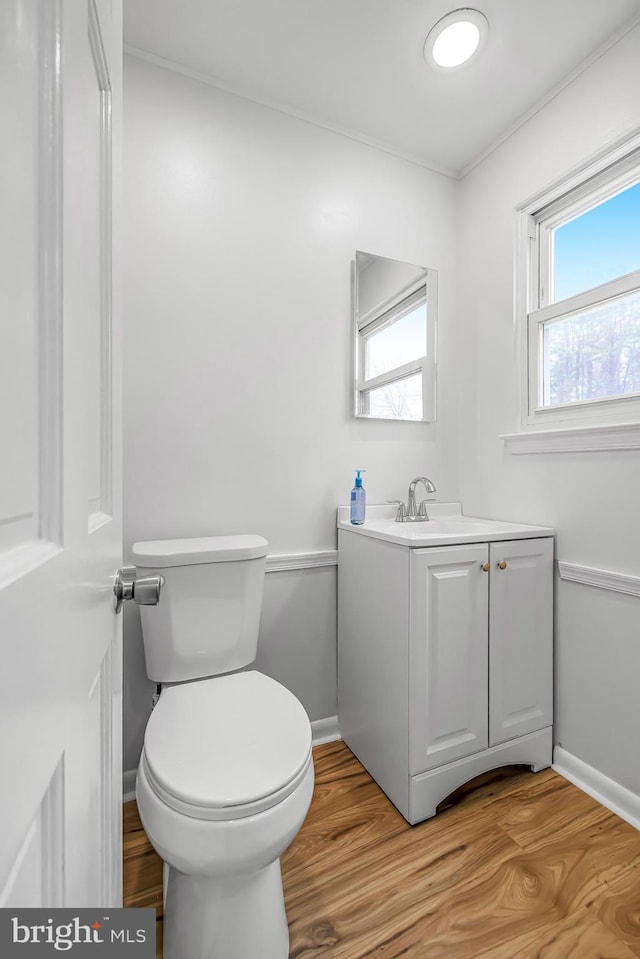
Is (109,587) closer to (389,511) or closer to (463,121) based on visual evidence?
(389,511)

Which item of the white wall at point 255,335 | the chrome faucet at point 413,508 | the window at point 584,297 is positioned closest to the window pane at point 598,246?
the window at point 584,297

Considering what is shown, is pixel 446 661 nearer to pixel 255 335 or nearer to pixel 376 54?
pixel 255 335

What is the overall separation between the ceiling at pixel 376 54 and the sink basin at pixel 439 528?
5.23 feet

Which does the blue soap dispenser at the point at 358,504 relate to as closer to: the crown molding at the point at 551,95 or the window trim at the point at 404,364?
the window trim at the point at 404,364

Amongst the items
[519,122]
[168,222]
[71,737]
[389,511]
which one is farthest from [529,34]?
[71,737]

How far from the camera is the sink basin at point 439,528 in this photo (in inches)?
53.4

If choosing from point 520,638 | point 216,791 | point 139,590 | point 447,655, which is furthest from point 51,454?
point 520,638

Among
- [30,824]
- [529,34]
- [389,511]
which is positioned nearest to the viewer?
[30,824]

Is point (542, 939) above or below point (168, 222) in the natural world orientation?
below

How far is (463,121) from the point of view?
174 cm

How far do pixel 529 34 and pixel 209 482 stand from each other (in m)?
1.84

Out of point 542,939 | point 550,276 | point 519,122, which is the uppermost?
point 519,122

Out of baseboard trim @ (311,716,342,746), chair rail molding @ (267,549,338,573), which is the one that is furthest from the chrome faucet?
baseboard trim @ (311,716,342,746)

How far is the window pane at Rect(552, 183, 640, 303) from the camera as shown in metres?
1.42
